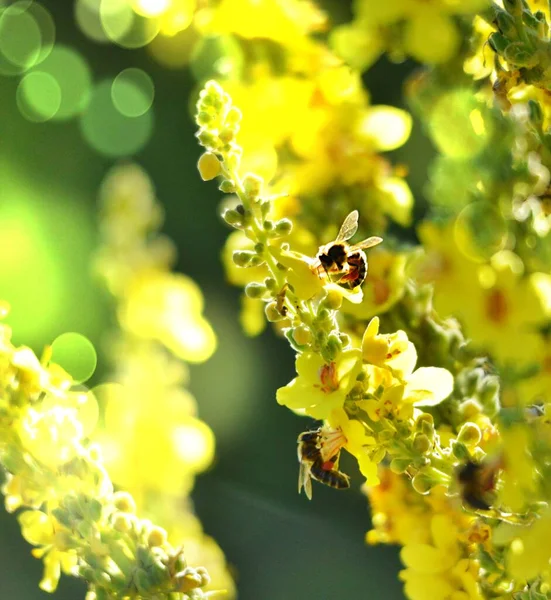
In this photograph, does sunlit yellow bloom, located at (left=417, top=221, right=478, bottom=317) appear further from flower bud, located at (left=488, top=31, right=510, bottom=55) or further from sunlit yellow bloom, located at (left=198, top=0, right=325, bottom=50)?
sunlit yellow bloom, located at (left=198, top=0, right=325, bottom=50)

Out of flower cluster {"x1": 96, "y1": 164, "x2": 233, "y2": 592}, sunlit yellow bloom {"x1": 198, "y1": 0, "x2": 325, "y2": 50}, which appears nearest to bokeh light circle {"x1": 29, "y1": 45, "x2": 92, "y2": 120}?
flower cluster {"x1": 96, "y1": 164, "x2": 233, "y2": 592}

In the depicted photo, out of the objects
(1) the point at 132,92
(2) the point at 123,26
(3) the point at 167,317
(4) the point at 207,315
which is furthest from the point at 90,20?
(3) the point at 167,317

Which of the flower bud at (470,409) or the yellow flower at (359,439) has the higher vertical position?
the yellow flower at (359,439)

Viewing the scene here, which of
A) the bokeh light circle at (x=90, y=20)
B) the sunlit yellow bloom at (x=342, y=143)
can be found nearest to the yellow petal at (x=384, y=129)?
the sunlit yellow bloom at (x=342, y=143)

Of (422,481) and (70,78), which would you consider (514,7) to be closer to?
(422,481)

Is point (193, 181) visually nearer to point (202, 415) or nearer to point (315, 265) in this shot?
point (202, 415)

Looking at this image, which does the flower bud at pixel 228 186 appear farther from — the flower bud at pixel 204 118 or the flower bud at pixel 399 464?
the flower bud at pixel 399 464
